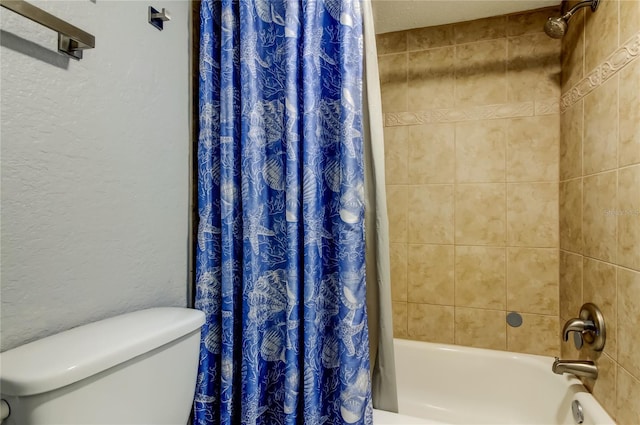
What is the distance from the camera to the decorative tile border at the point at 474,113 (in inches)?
66.7

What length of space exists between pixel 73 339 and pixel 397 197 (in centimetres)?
160

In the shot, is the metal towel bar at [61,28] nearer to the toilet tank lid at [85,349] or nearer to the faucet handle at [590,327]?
the toilet tank lid at [85,349]

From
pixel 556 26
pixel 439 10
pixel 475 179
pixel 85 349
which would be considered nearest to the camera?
pixel 85 349

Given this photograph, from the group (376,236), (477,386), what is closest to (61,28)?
(376,236)

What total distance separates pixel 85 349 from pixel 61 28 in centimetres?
67

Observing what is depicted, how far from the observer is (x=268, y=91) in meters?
1.14

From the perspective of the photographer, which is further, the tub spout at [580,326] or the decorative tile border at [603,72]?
the tub spout at [580,326]

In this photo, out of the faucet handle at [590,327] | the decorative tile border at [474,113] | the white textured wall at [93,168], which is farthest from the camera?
the decorative tile border at [474,113]

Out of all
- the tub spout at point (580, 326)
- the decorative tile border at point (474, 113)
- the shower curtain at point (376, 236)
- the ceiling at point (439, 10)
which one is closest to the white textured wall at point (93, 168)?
the shower curtain at point (376, 236)

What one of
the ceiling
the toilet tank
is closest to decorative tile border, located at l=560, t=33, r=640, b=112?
the ceiling

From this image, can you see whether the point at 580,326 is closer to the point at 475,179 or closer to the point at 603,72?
the point at 475,179

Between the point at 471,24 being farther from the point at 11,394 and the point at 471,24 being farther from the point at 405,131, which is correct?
the point at 11,394

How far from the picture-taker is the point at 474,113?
1796 millimetres

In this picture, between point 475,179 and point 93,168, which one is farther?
point 475,179
